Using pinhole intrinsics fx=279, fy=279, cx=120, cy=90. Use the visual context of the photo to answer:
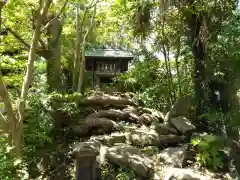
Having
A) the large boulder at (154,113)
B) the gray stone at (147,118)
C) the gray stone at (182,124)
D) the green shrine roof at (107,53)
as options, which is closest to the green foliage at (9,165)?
the gray stone at (147,118)

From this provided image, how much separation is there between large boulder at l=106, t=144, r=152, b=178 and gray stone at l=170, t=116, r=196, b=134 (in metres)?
1.79

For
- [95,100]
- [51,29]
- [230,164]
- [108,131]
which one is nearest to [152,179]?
[230,164]

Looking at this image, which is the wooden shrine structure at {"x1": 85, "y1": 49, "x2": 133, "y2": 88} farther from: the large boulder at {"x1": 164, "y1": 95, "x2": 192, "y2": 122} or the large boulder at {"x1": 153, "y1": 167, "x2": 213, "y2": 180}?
the large boulder at {"x1": 153, "y1": 167, "x2": 213, "y2": 180}

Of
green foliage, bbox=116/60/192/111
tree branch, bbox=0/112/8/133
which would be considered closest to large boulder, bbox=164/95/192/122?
green foliage, bbox=116/60/192/111

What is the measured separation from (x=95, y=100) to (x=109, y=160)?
367cm

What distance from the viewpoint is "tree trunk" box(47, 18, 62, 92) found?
10250 millimetres

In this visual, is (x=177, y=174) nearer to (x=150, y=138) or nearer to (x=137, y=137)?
(x=150, y=138)

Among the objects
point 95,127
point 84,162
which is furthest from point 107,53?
point 84,162

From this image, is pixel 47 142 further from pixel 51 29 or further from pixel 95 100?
pixel 51 29

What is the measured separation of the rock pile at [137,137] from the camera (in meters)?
5.89

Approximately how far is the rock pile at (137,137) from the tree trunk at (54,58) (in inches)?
62.3

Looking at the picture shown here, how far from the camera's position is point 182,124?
782cm

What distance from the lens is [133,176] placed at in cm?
573

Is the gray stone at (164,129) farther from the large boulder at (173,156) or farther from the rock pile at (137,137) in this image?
the large boulder at (173,156)
